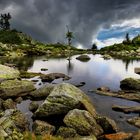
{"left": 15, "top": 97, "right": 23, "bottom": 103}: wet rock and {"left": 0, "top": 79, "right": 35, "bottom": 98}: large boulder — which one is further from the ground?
{"left": 0, "top": 79, "right": 35, "bottom": 98}: large boulder

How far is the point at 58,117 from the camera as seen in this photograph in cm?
2762

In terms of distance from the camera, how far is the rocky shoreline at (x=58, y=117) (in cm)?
2220

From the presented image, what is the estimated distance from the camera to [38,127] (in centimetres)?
2380

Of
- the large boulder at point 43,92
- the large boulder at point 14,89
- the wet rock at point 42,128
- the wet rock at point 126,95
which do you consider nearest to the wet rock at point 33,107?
the large boulder at point 43,92

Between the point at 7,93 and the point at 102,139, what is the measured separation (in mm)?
16895

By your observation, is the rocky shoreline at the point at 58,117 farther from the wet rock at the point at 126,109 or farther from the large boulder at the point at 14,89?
the wet rock at the point at 126,109

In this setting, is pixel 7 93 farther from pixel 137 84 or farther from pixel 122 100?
pixel 137 84

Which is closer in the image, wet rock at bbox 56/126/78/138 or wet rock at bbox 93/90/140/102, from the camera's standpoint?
wet rock at bbox 56/126/78/138

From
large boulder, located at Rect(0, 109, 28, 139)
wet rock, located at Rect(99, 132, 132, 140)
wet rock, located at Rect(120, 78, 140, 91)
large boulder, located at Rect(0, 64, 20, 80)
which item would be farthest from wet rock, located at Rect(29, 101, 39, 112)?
wet rock, located at Rect(120, 78, 140, 91)

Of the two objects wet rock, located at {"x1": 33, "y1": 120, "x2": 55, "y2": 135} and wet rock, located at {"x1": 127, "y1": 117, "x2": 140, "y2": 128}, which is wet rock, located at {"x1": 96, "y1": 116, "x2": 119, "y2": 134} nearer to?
wet rock, located at {"x1": 127, "y1": 117, "x2": 140, "y2": 128}

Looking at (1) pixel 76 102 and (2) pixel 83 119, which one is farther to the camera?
(1) pixel 76 102

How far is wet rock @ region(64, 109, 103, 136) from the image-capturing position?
22844 mm

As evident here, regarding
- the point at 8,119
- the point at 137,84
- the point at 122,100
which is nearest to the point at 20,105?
the point at 8,119

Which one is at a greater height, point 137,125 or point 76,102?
point 76,102
